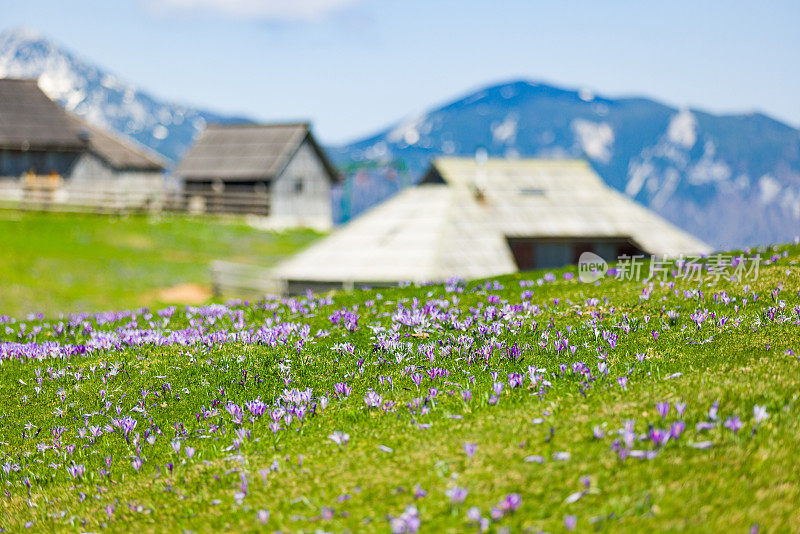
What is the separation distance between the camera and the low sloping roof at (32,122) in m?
82.0

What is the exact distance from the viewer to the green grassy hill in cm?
619

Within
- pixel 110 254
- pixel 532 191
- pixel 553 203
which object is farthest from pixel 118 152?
pixel 553 203

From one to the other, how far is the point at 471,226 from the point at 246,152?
56.1m

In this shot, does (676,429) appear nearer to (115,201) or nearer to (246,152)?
(115,201)

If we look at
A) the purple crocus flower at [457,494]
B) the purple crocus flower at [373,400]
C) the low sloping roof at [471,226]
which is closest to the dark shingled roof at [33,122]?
the low sloping roof at [471,226]

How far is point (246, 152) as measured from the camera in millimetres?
93625

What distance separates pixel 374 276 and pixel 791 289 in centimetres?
2944

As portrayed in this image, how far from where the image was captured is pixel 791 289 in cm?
1191

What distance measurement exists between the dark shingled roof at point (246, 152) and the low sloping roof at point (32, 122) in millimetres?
13555

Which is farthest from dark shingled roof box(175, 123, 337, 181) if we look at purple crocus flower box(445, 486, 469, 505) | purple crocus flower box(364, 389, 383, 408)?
purple crocus flower box(445, 486, 469, 505)

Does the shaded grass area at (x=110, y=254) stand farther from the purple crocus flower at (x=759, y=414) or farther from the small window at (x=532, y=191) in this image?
the purple crocus flower at (x=759, y=414)

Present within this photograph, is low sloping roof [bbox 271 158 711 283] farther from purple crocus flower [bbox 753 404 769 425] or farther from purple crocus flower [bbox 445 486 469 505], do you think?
purple crocus flower [bbox 445 486 469 505]

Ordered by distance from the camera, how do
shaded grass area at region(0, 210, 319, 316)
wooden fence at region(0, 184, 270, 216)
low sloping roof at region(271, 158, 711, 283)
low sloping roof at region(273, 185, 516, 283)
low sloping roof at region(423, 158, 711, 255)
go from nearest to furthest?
low sloping roof at region(273, 185, 516, 283) → low sloping roof at region(271, 158, 711, 283) → shaded grass area at region(0, 210, 319, 316) → low sloping roof at region(423, 158, 711, 255) → wooden fence at region(0, 184, 270, 216)

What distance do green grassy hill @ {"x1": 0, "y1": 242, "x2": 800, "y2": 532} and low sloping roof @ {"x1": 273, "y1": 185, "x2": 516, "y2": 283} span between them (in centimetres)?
2654
